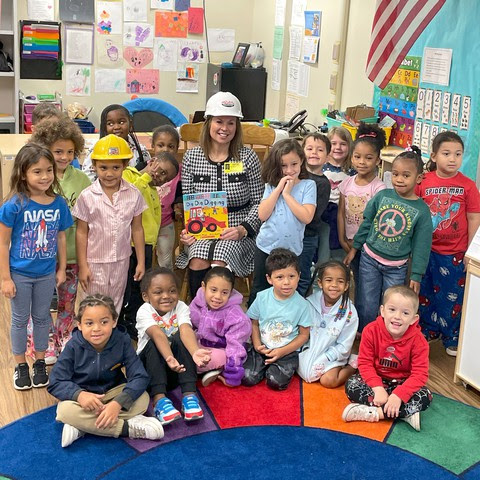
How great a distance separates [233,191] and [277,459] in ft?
5.13

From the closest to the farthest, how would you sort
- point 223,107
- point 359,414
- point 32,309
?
point 359,414 → point 32,309 → point 223,107

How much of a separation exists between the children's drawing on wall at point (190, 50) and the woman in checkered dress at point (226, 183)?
419 cm

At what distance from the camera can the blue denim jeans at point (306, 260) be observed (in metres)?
4.00

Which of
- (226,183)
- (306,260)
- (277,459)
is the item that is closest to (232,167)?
(226,183)

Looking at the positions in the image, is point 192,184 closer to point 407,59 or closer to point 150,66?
point 407,59

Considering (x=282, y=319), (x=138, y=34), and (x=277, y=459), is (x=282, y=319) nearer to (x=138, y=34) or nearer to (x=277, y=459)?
(x=277, y=459)

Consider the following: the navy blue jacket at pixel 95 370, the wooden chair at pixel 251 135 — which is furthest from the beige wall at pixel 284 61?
the navy blue jacket at pixel 95 370

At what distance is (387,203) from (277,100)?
4.08 metres

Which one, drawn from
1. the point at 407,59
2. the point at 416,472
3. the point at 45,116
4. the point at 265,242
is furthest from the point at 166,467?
the point at 407,59

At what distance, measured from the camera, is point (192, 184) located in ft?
13.3

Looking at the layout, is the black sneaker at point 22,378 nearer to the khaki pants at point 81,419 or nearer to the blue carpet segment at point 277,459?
the khaki pants at point 81,419

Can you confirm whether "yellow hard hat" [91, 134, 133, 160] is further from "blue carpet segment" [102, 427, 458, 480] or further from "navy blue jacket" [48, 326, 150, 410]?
"blue carpet segment" [102, 427, 458, 480]

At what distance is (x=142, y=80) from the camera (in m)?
7.99

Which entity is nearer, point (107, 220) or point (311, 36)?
point (107, 220)
